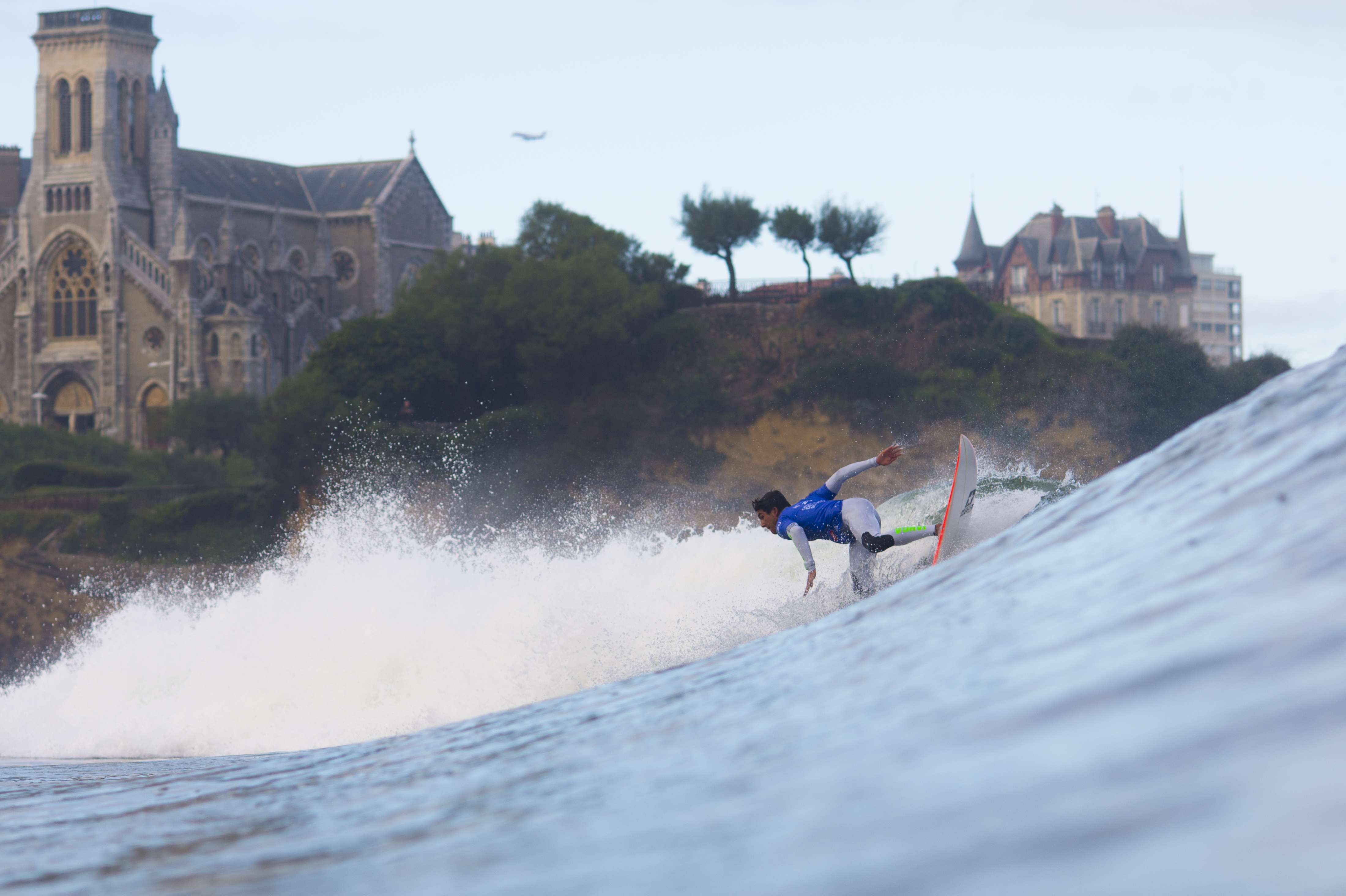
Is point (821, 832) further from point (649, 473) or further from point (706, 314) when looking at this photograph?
point (706, 314)

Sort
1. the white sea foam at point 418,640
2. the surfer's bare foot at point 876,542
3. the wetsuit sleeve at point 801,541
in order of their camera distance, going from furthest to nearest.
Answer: the white sea foam at point 418,640 → the surfer's bare foot at point 876,542 → the wetsuit sleeve at point 801,541

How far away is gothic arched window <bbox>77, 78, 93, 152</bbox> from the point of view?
250 feet

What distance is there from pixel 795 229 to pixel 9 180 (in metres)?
57.4

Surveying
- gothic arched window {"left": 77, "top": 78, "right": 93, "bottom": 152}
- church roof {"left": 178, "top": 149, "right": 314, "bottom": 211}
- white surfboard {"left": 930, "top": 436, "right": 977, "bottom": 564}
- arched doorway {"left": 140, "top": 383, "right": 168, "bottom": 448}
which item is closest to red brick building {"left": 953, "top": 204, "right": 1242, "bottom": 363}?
church roof {"left": 178, "top": 149, "right": 314, "bottom": 211}

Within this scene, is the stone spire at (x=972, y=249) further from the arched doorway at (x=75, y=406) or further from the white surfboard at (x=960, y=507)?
the white surfboard at (x=960, y=507)

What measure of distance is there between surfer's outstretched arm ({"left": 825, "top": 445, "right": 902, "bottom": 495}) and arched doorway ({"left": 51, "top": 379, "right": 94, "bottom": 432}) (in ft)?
242

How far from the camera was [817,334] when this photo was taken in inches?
2329

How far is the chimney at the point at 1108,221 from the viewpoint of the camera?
9638 cm

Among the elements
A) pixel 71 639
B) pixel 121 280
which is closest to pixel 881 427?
pixel 71 639

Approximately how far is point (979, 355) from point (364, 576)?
38.8 metres

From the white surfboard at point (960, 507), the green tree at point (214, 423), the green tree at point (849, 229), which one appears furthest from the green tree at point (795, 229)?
the white surfboard at point (960, 507)

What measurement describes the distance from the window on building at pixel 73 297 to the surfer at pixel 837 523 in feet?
246

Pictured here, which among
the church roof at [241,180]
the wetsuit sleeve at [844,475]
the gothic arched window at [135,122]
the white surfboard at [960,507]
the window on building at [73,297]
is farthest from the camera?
the church roof at [241,180]

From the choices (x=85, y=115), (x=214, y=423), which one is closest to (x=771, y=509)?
(x=214, y=423)
